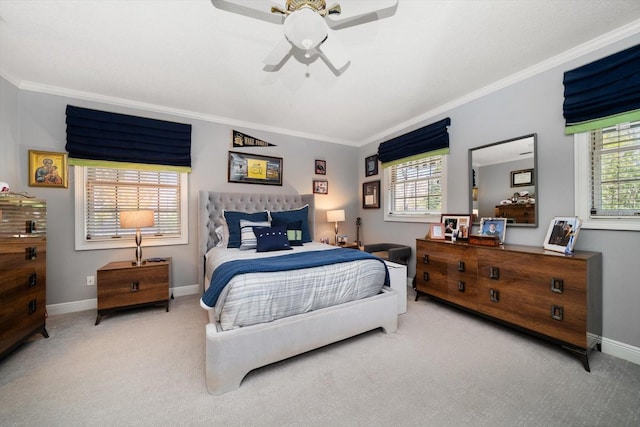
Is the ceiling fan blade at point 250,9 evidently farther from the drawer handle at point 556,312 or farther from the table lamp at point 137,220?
the drawer handle at point 556,312

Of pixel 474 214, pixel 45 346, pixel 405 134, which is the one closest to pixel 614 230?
pixel 474 214

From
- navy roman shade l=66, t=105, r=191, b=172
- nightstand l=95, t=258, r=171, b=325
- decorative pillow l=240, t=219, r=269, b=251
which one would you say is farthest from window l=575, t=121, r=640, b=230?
navy roman shade l=66, t=105, r=191, b=172

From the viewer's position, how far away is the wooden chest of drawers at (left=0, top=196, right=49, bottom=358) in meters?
1.84

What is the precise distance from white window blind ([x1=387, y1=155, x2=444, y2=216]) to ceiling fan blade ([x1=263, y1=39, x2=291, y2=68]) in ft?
8.20

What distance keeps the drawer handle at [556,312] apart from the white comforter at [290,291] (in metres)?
1.37

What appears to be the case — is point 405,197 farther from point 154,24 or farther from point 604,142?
point 154,24

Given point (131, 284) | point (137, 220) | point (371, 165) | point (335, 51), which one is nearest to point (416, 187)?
point (371, 165)

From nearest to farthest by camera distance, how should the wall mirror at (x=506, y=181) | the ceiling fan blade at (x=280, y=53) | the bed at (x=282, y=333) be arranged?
the bed at (x=282, y=333)
the ceiling fan blade at (x=280, y=53)
the wall mirror at (x=506, y=181)

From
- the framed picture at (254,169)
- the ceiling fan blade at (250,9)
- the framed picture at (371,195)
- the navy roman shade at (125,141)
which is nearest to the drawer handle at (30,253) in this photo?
the navy roman shade at (125,141)

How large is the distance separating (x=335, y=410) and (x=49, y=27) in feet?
11.4

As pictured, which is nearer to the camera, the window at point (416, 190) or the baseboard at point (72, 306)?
the baseboard at point (72, 306)

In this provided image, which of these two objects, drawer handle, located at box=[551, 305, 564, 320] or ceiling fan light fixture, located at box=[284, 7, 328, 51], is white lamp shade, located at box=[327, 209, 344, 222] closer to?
drawer handle, located at box=[551, 305, 564, 320]

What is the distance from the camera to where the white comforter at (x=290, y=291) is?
5.46 ft

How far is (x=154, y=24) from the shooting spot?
1.83m
